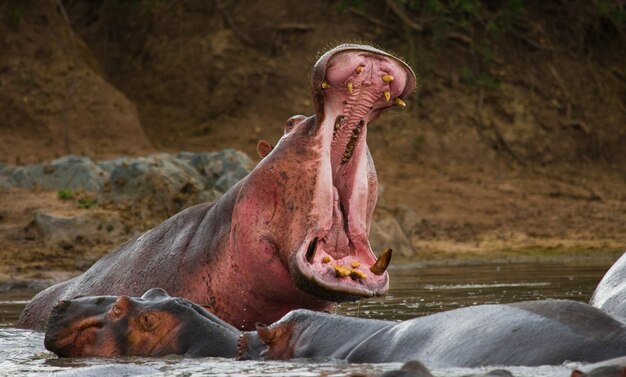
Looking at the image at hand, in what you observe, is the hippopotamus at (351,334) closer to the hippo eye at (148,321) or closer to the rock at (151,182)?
the hippo eye at (148,321)

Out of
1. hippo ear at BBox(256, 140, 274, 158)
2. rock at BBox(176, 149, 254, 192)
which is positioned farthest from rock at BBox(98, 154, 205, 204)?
hippo ear at BBox(256, 140, 274, 158)

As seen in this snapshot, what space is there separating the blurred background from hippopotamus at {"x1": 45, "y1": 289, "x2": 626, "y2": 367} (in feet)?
28.4

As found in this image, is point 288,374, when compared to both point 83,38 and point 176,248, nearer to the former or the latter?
point 176,248

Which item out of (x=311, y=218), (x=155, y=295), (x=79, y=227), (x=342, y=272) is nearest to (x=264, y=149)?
(x=311, y=218)

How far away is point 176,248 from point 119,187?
6.20m

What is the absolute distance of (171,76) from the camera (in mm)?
17656

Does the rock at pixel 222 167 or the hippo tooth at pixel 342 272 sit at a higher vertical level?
the rock at pixel 222 167

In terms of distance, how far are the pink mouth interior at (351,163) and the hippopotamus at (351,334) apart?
2.09 ft

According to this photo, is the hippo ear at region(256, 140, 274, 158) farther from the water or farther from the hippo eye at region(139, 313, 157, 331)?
the hippo eye at region(139, 313, 157, 331)

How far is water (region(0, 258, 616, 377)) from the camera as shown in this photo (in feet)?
14.0

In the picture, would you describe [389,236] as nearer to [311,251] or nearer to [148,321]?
[311,251]

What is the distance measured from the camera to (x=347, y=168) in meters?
5.77

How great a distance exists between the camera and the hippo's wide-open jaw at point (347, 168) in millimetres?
5438

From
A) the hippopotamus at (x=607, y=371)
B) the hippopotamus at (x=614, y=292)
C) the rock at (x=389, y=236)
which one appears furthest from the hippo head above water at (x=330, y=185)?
the rock at (x=389, y=236)
